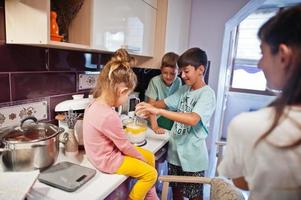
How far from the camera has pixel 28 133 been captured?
37.9 inches

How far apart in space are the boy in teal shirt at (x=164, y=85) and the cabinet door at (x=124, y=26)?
19 cm

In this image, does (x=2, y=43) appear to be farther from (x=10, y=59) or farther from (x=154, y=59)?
(x=154, y=59)

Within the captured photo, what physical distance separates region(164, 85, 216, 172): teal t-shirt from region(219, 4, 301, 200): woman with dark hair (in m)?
0.75

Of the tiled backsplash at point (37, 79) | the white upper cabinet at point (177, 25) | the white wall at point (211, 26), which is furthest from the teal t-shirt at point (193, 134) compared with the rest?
the white wall at point (211, 26)

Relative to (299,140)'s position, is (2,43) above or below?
above

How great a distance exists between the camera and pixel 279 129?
448 millimetres

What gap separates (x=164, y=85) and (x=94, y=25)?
74 cm

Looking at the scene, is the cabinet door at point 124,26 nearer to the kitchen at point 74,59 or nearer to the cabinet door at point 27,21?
the kitchen at point 74,59

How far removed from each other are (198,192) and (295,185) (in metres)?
1.00

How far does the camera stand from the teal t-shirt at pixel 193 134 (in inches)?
49.6

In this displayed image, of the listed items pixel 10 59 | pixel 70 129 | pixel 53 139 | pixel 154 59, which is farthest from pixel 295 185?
pixel 154 59

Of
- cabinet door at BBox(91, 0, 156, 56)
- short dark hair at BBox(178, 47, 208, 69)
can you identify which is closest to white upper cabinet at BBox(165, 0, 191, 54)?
cabinet door at BBox(91, 0, 156, 56)

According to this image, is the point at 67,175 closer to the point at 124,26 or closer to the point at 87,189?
the point at 87,189

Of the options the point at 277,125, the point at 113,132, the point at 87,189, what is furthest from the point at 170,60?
the point at 277,125
